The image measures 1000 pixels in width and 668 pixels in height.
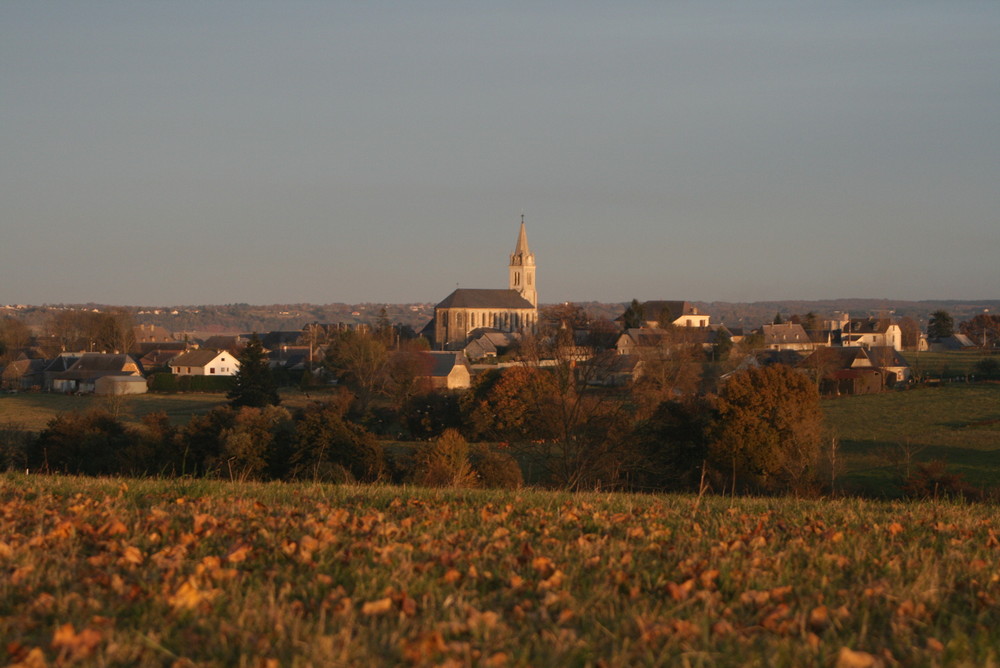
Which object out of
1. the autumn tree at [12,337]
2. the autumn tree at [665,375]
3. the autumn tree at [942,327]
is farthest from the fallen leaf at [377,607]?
the autumn tree at [942,327]

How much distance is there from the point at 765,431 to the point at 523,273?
120 m

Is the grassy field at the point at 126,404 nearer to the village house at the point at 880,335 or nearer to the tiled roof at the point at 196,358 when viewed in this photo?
the tiled roof at the point at 196,358

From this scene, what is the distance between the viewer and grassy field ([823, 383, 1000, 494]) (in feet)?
107

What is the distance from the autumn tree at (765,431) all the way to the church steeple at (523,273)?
116 metres

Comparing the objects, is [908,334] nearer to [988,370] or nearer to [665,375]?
[988,370]

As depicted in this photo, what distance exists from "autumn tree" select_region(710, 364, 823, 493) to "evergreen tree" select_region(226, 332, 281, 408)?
108 ft

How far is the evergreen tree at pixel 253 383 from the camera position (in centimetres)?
5691

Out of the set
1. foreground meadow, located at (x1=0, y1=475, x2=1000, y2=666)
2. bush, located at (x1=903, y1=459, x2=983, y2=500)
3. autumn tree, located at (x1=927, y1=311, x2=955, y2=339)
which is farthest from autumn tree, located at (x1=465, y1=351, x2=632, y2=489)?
autumn tree, located at (x1=927, y1=311, x2=955, y2=339)

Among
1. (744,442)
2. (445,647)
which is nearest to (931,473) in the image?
(744,442)

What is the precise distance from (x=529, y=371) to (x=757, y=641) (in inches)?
1602

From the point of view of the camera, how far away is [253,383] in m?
57.5

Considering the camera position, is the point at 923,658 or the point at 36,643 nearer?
the point at 36,643

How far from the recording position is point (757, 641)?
4051mm

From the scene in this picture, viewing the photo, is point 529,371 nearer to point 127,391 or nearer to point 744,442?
point 744,442
